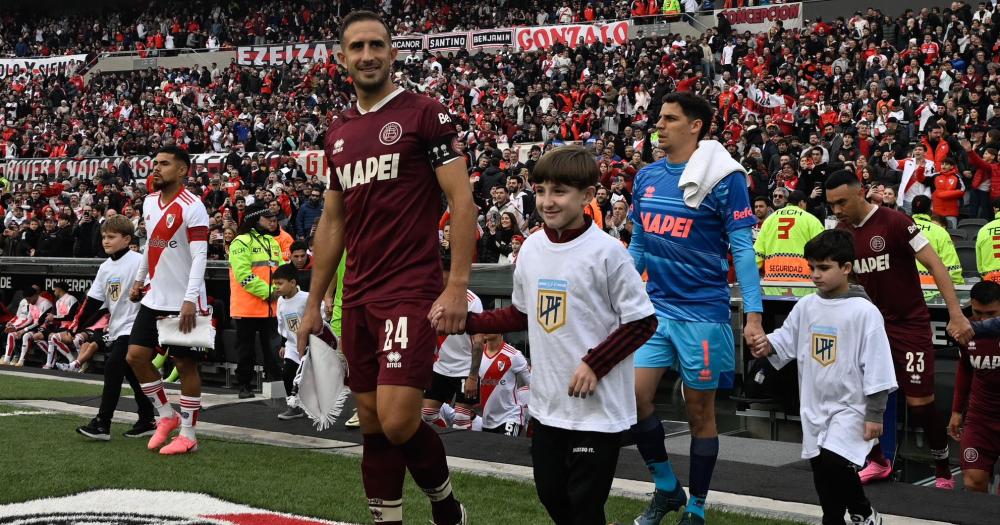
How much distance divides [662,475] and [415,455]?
4.53 feet

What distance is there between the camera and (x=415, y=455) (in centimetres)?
432

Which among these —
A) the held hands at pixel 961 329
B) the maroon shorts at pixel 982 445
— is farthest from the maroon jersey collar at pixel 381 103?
the maroon shorts at pixel 982 445

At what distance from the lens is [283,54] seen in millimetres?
40031

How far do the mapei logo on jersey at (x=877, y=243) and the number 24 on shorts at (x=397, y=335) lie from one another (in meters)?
3.54

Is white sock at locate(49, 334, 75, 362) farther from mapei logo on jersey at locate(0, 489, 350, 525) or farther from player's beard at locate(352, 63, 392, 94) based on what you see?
player's beard at locate(352, 63, 392, 94)

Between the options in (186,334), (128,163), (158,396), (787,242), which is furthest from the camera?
(128,163)

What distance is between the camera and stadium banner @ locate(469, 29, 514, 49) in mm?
33969

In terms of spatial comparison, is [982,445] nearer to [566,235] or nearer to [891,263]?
[891,263]

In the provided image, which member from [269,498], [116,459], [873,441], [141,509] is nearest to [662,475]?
[873,441]

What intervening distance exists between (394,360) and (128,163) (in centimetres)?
2848

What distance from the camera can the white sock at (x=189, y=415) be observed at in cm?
742

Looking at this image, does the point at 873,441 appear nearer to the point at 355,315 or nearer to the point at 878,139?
the point at 355,315

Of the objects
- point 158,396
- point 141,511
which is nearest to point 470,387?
point 158,396

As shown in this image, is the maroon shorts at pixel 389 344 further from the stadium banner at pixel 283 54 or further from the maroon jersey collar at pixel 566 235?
the stadium banner at pixel 283 54
